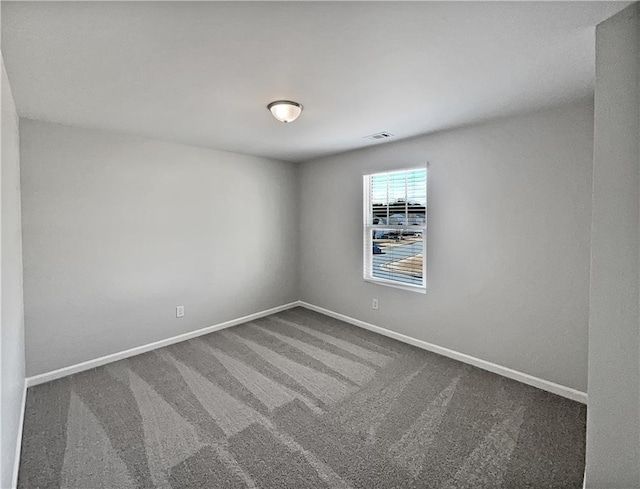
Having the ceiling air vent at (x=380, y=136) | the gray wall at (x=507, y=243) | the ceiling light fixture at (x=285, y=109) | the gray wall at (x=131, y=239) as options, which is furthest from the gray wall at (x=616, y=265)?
the gray wall at (x=131, y=239)

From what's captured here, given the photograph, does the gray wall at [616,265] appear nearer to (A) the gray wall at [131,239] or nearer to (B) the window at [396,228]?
(B) the window at [396,228]

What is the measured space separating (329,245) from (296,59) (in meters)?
Answer: 3.04

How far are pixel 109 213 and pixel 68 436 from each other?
6.59ft

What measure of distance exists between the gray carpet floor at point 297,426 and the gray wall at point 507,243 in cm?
37

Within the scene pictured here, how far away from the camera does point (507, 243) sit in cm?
279

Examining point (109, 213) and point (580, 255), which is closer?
point (580, 255)

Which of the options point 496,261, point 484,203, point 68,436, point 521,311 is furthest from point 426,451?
point 68,436

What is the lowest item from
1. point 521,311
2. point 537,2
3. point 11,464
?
point 11,464

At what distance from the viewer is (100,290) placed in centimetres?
307

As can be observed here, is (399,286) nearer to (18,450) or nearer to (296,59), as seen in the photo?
(296,59)

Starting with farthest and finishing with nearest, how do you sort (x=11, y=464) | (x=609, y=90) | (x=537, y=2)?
(x=11, y=464) → (x=609, y=90) → (x=537, y=2)

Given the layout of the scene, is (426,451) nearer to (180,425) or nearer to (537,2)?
(180,425)

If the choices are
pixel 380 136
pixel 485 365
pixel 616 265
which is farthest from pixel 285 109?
pixel 485 365

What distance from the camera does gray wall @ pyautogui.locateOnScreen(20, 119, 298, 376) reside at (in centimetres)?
273
